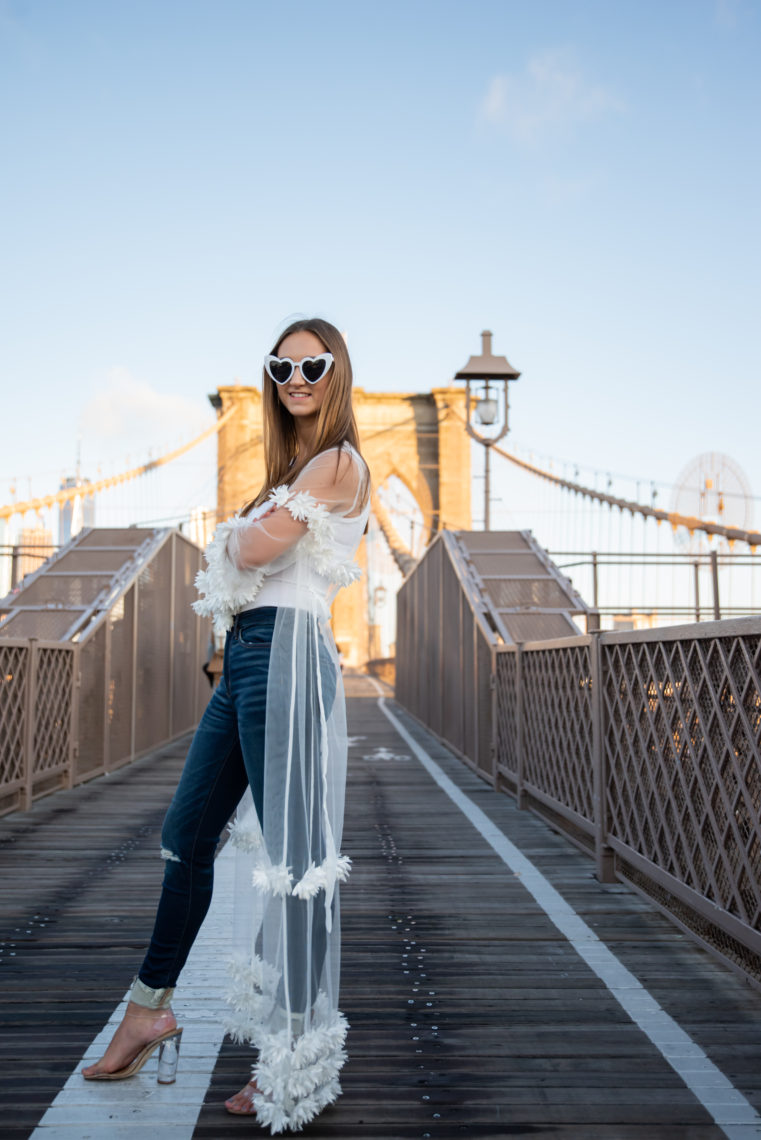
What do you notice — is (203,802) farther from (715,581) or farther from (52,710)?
(715,581)

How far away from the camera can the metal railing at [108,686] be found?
16.8 feet

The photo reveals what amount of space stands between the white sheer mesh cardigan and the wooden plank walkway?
15cm

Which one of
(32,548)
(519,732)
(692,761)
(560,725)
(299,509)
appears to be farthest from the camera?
(32,548)

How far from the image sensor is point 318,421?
1.77m

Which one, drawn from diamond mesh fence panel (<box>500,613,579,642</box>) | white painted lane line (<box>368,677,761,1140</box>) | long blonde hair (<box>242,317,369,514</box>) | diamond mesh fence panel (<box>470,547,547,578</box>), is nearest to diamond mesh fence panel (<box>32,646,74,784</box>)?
white painted lane line (<box>368,677,761,1140</box>)

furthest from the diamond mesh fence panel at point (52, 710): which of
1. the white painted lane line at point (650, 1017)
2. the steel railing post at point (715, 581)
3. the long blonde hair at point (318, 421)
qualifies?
the steel railing post at point (715, 581)

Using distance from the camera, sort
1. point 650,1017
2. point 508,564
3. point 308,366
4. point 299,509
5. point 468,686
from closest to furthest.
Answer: point 299,509, point 308,366, point 650,1017, point 468,686, point 508,564

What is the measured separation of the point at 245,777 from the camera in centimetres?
185

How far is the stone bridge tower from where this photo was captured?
4181 cm

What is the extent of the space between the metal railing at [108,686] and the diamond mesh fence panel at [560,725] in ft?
8.31

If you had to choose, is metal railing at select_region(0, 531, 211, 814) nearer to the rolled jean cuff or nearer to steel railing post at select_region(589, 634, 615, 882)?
steel railing post at select_region(589, 634, 615, 882)

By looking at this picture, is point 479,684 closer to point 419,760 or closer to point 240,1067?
point 419,760

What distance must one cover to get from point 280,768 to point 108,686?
5414 mm

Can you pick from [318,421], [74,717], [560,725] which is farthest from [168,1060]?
[74,717]
